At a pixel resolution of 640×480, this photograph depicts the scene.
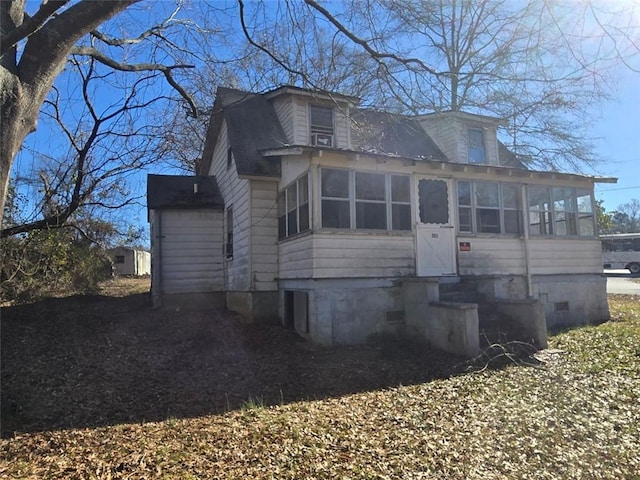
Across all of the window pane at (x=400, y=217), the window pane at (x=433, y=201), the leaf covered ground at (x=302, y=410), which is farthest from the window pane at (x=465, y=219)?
the leaf covered ground at (x=302, y=410)

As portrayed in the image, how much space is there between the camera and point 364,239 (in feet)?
29.2

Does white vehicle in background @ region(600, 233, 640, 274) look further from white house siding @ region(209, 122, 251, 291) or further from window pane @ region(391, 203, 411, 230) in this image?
white house siding @ region(209, 122, 251, 291)

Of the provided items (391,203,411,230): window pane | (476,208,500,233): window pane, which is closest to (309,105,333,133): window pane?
(391,203,411,230): window pane

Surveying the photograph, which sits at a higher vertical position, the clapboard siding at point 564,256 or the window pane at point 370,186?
the window pane at point 370,186

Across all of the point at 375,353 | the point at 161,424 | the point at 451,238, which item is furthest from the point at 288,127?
the point at 161,424

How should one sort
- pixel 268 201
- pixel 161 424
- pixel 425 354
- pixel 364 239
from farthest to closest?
pixel 268 201 → pixel 364 239 → pixel 425 354 → pixel 161 424

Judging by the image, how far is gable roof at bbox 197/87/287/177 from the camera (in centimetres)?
1046

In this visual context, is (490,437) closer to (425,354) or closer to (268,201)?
(425,354)

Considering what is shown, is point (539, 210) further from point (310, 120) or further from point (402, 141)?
point (310, 120)

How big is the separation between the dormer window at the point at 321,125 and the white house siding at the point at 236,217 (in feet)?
7.85

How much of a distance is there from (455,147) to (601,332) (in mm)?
6779

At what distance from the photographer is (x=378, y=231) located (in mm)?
9078

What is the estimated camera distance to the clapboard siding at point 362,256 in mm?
8477

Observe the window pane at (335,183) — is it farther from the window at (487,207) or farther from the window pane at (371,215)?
→ the window at (487,207)
